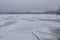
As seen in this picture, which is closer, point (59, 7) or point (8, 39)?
point (8, 39)

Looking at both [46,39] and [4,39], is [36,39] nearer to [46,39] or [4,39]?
[46,39]

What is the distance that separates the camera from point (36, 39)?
4109 millimetres

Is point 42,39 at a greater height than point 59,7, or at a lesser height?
greater

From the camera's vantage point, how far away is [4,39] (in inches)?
163

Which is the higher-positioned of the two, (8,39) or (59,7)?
(8,39)

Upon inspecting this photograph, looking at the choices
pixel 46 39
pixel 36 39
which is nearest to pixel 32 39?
pixel 36 39

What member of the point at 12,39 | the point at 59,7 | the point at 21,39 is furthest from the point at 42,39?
the point at 59,7

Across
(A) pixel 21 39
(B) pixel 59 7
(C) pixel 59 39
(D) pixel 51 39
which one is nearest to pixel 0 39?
(A) pixel 21 39

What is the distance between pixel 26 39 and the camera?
Answer: 4129 millimetres

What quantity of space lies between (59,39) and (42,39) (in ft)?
1.92

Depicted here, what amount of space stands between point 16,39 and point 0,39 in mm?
555

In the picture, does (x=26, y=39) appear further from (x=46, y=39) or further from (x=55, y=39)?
(x=55, y=39)

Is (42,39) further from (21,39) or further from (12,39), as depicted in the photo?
(12,39)

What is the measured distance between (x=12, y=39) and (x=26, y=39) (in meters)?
0.50
